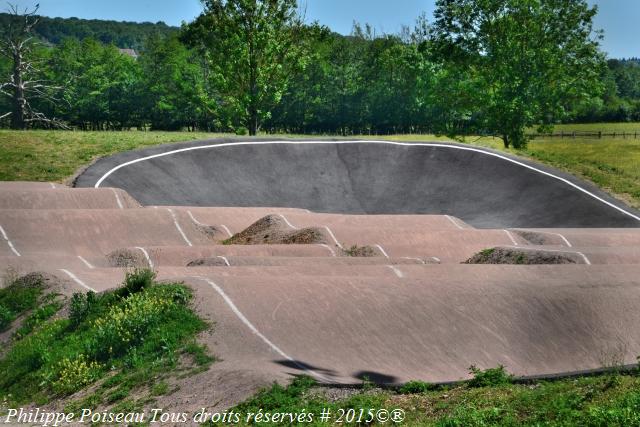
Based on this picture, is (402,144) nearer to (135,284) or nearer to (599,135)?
(135,284)

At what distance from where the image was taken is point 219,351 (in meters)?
15.1

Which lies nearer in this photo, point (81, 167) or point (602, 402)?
point (602, 402)

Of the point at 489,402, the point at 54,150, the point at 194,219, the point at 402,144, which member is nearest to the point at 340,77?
the point at 402,144

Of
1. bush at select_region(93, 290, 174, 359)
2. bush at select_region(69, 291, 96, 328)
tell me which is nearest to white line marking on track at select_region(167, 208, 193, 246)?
bush at select_region(69, 291, 96, 328)

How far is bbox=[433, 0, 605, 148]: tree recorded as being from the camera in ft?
223

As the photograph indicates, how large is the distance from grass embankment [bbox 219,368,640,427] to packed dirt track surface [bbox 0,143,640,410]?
66 cm

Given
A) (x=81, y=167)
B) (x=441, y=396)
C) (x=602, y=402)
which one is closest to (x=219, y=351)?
(x=441, y=396)

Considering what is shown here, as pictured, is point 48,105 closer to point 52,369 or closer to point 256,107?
point 256,107

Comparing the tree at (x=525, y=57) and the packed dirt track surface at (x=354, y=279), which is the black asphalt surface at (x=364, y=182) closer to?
the packed dirt track surface at (x=354, y=279)

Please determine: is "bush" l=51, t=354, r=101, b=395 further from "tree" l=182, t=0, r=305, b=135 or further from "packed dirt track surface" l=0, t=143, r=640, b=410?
"tree" l=182, t=0, r=305, b=135

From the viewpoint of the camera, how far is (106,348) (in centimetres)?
1606

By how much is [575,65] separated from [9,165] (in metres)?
43.9

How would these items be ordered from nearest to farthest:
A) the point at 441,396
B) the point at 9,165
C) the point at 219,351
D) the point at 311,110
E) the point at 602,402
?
the point at 602,402, the point at 441,396, the point at 219,351, the point at 9,165, the point at 311,110

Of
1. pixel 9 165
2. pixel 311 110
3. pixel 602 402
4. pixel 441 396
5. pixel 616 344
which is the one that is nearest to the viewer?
pixel 602 402
